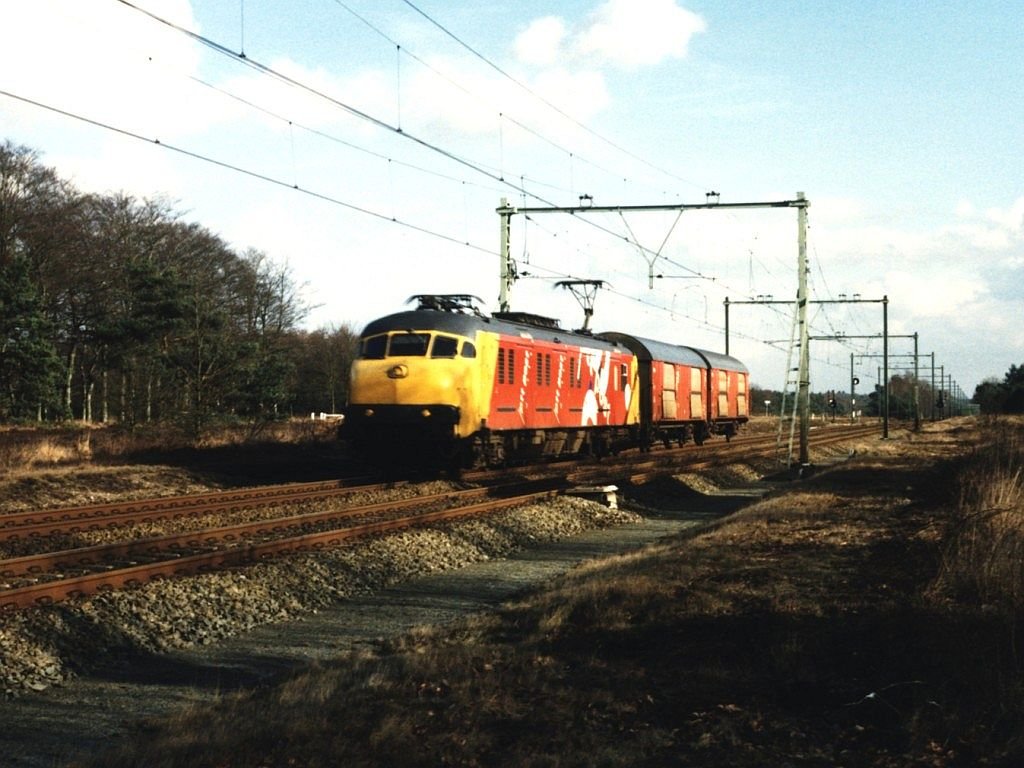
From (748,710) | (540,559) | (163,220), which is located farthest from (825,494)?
(163,220)

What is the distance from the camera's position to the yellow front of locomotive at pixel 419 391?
21.3m

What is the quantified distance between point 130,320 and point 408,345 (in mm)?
24020

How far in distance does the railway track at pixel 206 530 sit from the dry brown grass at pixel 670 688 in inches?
135

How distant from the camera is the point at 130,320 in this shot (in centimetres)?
4194

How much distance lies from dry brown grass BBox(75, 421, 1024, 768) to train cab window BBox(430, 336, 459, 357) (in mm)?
11554

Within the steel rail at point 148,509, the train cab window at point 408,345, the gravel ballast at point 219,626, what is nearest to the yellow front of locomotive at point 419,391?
the train cab window at point 408,345

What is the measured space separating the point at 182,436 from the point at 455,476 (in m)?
10.8

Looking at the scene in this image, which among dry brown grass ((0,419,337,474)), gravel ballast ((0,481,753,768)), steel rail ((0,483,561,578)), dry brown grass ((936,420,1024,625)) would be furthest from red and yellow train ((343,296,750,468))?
dry brown grass ((936,420,1024,625))

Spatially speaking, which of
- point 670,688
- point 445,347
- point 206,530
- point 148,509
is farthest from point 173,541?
point 445,347

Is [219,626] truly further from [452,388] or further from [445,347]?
[445,347]

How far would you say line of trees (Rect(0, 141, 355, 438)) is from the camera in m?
34.4

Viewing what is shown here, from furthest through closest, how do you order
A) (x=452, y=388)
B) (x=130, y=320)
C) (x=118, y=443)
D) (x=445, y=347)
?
1. (x=130, y=320)
2. (x=118, y=443)
3. (x=445, y=347)
4. (x=452, y=388)

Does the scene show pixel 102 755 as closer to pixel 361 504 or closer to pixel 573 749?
pixel 573 749

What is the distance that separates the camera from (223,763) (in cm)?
548
